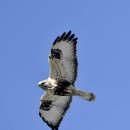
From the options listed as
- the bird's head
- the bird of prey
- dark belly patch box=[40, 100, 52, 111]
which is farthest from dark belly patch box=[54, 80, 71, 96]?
dark belly patch box=[40, 100, 52, 111]

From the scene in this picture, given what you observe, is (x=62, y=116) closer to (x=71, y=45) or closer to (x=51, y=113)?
(x=51, y=113)

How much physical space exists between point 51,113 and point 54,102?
0.39 meters

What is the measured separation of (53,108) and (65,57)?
6.48 ft

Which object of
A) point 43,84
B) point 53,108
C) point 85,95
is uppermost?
point 43,84

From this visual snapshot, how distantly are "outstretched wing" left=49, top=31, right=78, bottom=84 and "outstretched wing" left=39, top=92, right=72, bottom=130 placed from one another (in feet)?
2.77

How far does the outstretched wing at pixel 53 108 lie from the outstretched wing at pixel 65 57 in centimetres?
85

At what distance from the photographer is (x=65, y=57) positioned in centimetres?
1948

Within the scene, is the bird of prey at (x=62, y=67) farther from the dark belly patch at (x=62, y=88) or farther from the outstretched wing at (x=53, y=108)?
the outstretched wing at (x=53, y=108)

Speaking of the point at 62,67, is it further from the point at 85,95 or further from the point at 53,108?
the point at 53,108

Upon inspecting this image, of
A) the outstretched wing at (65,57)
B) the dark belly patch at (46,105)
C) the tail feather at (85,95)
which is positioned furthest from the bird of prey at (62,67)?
the dark belly patch at (46,105)

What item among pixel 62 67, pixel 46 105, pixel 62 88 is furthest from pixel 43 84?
pixel 46 105

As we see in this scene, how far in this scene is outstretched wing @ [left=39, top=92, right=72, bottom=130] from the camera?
65.9ft

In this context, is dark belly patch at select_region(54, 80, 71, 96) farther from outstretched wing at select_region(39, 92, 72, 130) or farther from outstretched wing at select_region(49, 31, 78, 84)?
outstretched wing at select_region(39, 92, 72, 130)

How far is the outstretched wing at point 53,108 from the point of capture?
20081mm
